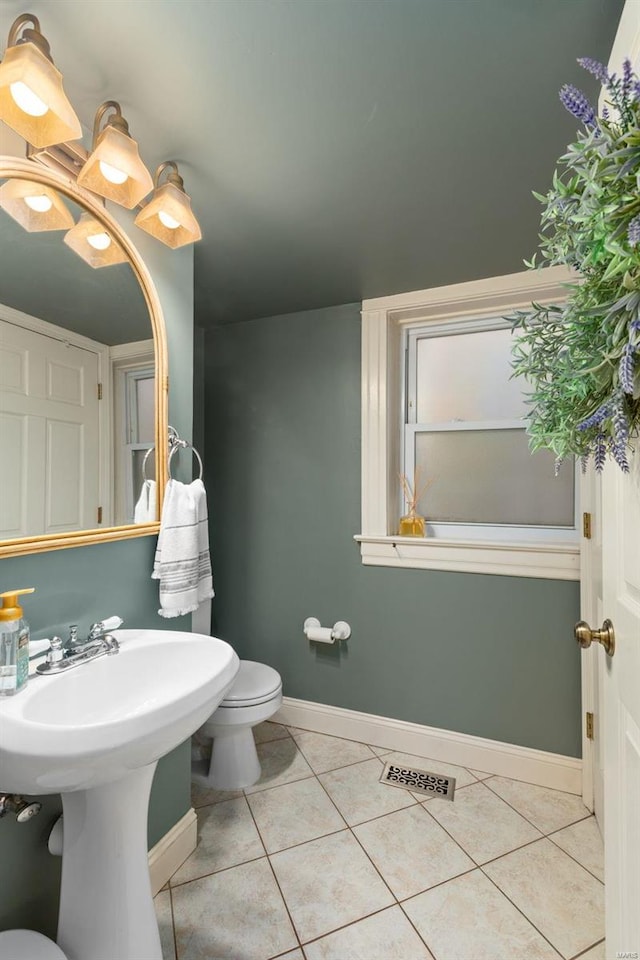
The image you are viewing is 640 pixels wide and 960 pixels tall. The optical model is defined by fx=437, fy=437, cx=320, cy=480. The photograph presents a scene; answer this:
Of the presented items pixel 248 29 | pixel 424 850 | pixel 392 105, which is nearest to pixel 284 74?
pixel 248 29

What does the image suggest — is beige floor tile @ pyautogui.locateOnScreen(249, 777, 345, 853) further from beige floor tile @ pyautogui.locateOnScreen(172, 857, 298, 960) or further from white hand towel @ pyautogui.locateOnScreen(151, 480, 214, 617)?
white hand towel @ pyautogui.locateOnScreen(151, 480, 214, 617)

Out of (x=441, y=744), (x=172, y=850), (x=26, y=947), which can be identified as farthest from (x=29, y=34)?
(x=441, y=744)

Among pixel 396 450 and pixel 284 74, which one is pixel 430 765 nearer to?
pixel 396 450

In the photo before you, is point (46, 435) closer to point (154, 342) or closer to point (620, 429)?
point (154, 342)

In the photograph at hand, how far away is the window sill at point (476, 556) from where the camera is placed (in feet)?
6.07

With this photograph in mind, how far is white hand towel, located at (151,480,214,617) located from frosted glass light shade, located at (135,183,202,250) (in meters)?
0.76

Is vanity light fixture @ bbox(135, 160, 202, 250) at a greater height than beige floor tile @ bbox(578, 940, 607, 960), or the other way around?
vanity light fixture @ bbox(135, 160, 202, 250)

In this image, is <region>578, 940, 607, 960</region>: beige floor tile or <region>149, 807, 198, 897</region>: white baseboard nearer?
<region>578, 940, 607, 960</region>: beige floor tile

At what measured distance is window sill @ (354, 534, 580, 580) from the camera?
6.07ft

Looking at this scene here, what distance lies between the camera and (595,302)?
627 mm

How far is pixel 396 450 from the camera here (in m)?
2.29

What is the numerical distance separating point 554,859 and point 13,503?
1994mm

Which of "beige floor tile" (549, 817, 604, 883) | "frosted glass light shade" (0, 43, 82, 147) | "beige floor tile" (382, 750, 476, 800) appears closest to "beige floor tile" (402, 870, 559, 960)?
"beige floor tile" (549, 817, 604, 883)

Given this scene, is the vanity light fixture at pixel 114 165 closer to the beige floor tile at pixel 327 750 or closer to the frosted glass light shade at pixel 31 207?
the frosted glass light shade at pixel 31 207
